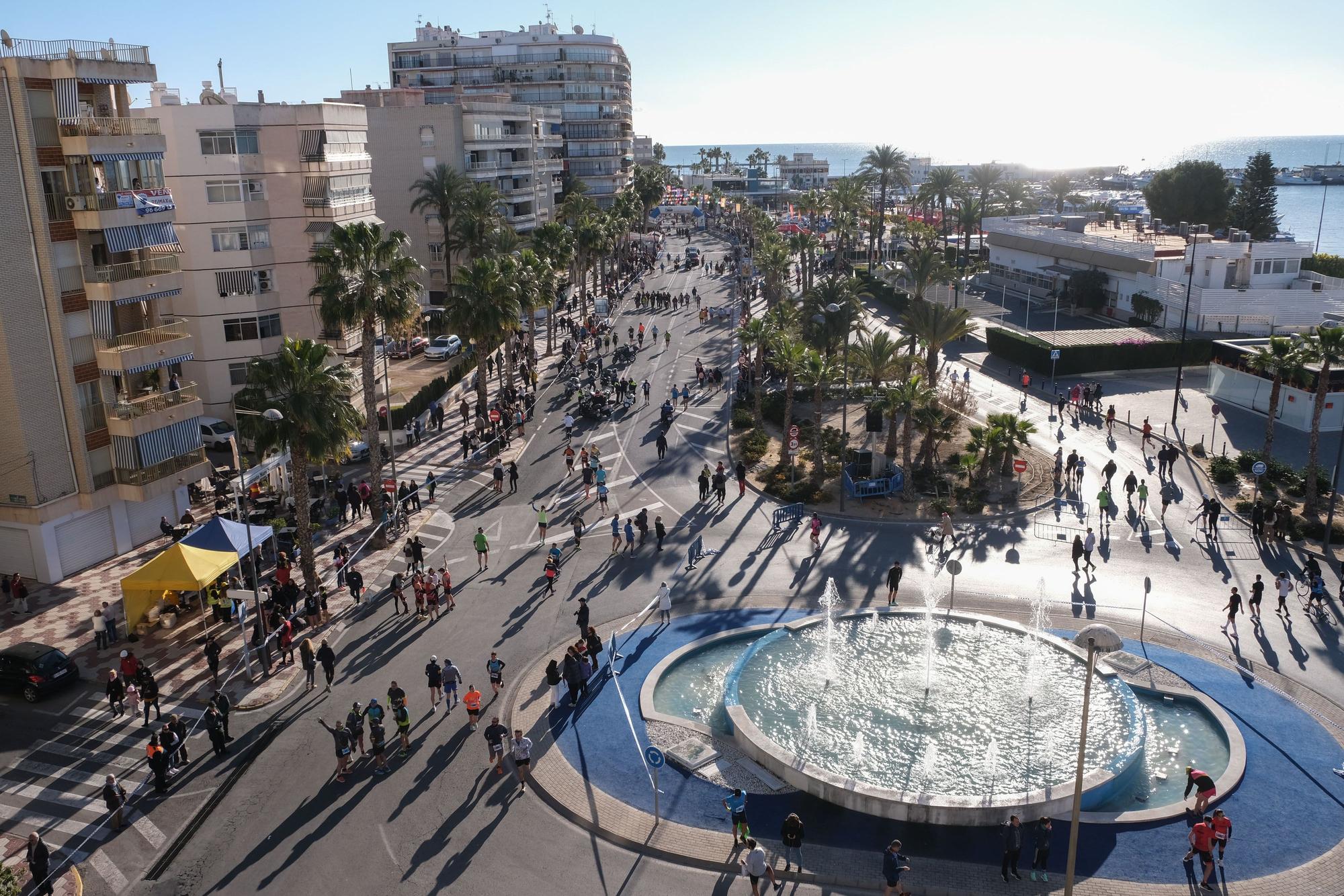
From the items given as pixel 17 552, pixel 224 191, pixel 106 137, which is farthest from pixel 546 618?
pixel 224 191

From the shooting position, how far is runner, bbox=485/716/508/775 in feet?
72.2

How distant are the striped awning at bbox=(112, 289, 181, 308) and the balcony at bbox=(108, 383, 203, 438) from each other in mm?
3252

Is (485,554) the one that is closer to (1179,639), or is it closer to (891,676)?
(891,676)

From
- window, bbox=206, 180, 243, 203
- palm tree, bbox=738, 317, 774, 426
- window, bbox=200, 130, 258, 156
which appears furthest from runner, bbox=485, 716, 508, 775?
window, bbox=200, 130, 258, 156

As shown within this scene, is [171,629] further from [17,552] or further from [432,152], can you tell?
[432,152]

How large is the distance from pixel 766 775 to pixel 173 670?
54.3ft

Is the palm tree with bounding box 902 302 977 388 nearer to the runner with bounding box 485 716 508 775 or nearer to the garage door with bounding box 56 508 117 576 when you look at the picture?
the runner with bounding box 485 716 508 775

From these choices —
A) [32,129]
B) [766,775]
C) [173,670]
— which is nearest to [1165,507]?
[766,775]

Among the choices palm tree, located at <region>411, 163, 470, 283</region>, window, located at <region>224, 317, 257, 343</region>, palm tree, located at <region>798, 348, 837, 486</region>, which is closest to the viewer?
palm tree, located at <region>798, 348, 837, 486</region>

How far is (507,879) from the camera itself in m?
18.7

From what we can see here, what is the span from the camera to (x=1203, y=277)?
6544 centimetres

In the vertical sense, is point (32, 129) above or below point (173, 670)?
above

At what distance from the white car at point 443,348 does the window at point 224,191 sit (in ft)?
63.6

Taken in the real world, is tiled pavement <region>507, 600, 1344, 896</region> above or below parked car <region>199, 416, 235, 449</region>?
below
